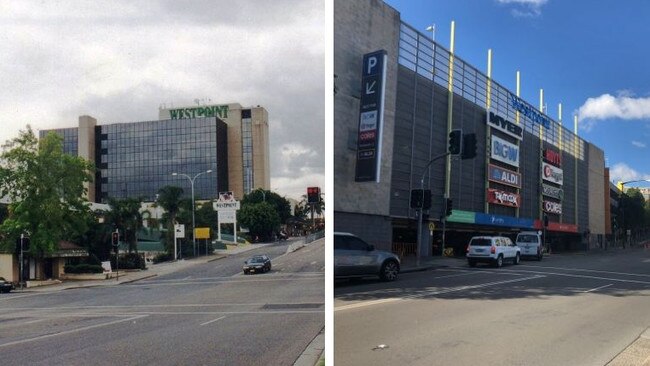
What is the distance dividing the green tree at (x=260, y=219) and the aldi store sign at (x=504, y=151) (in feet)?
2.67

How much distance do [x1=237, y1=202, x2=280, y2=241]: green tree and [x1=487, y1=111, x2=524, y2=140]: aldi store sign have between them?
2.71 ft

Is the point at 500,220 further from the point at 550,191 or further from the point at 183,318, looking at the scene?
the point at 183,318

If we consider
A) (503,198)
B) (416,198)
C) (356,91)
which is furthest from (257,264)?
(503,198)

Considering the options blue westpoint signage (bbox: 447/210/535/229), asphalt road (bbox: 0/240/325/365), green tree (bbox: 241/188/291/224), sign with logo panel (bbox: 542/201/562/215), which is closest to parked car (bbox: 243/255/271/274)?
asphalt road (bbox: 0/240/325/365)

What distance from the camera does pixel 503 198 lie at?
203cm

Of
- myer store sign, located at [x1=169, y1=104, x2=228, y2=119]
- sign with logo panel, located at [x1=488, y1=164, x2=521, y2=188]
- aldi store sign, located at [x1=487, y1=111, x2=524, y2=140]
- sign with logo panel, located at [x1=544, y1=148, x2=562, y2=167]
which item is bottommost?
sign with logo panel, located at [x1=488, y1=164, x2=521, y2=188]

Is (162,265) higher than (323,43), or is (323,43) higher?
(323,43)

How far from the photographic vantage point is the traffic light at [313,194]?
6.09ft

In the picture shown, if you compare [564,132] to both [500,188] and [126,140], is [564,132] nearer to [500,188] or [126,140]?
[500,188]

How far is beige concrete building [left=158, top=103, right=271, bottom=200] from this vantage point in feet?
6.10

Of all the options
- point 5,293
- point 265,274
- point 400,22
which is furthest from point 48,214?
point 400,22

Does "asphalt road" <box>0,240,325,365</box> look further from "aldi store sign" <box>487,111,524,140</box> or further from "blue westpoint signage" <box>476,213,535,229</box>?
"aldi store sign" <box>487,111,524,140</box>

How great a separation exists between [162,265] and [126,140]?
1.55ft

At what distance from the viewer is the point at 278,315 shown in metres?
1.98
